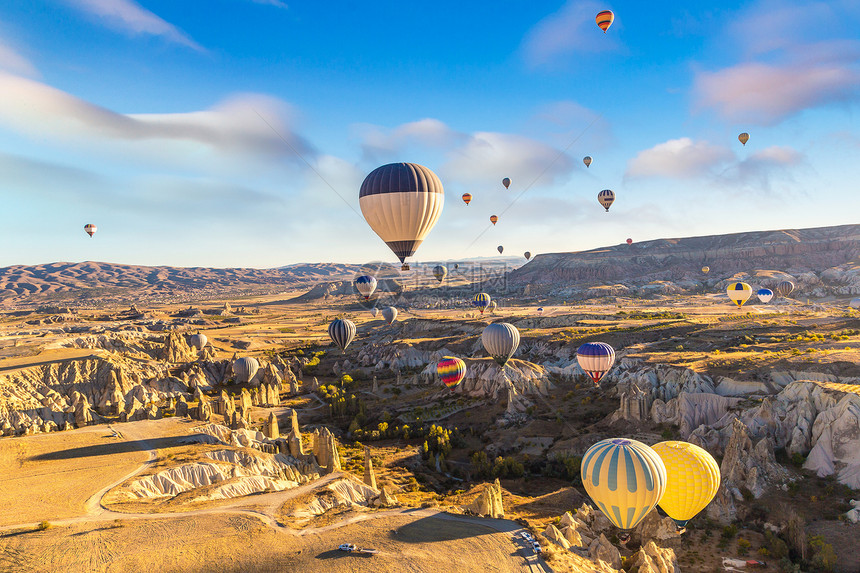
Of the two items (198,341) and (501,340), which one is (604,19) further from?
(198,341)

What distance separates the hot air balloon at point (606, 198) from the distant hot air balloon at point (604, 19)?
161 ft

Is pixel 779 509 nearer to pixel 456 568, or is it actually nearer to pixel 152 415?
pixel 456 568

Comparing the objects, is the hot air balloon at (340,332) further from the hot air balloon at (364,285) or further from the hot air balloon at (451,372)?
the hot air balloon at (364,285)

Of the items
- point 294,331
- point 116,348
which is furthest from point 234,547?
point 294,331

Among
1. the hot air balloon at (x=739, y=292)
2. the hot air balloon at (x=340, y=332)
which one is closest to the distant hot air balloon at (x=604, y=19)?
the hot air balloon at (x=340, y=332)

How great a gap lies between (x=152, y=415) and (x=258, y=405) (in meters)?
17.3

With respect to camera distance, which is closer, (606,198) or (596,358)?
(596,358)

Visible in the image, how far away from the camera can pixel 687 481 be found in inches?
1142

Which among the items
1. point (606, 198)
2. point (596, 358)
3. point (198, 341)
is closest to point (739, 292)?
point (606, 198)

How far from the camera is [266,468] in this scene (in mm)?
38219

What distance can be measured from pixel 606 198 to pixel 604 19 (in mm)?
50224

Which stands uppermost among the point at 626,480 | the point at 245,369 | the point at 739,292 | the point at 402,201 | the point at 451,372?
the point at 402,201

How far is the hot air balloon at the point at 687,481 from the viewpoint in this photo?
94.9 feet

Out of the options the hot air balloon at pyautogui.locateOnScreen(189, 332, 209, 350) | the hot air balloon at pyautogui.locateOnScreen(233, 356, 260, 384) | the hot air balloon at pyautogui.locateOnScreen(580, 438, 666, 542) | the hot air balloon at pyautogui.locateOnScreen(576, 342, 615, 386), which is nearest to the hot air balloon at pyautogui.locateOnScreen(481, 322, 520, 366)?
the hot air balloon at pyautogui.locateOnScreen(576, 342, 615, 386)
